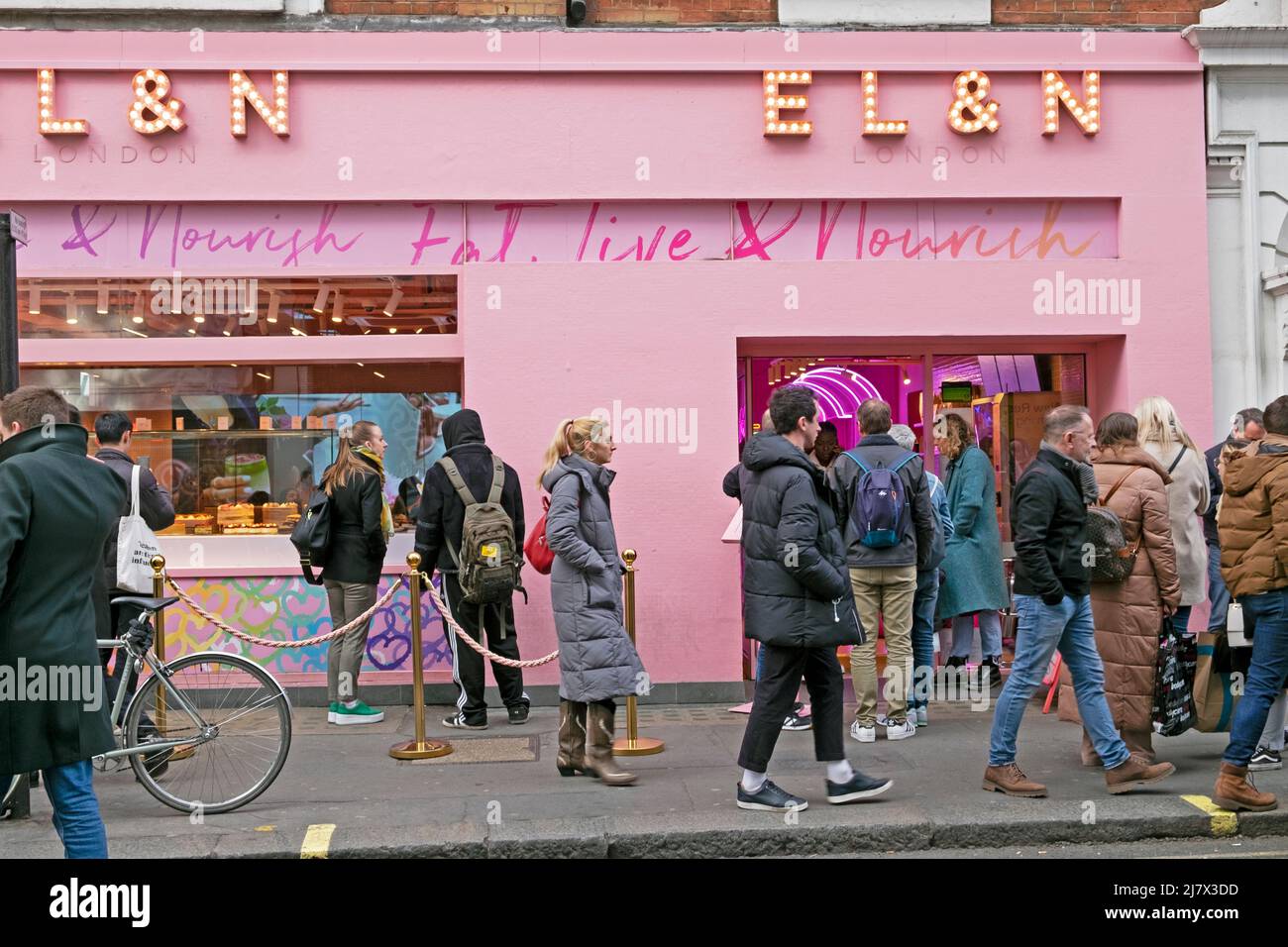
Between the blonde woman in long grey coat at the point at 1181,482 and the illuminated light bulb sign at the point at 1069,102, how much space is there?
313cm

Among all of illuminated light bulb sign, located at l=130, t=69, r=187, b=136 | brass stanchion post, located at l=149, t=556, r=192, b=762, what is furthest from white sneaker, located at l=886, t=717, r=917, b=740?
illuminated light bulb sign, located at l=130, t=69, r=187, b=136

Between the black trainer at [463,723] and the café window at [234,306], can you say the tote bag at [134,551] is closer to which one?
the black trainer at [463,723]

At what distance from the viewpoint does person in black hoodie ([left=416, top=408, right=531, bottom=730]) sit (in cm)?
870

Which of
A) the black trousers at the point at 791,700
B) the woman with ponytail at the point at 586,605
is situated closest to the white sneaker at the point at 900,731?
the black trousers at the point at 791,700

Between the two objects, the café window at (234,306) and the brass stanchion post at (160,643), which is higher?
the café window at (234,306)

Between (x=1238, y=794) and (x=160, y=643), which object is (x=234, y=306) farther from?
(x=1238, y=794)

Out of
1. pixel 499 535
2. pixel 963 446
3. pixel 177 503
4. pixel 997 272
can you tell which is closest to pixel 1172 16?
pixel 997 272

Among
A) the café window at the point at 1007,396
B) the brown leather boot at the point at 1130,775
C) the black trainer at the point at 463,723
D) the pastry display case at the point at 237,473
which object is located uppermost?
the café window at the point at 1007,396

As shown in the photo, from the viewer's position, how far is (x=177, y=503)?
10.1 m

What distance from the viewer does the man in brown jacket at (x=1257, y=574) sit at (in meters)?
6.27

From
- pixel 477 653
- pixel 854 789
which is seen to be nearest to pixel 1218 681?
pixel 854 789

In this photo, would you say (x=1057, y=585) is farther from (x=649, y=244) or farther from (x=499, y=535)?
(x=649, y=244)
